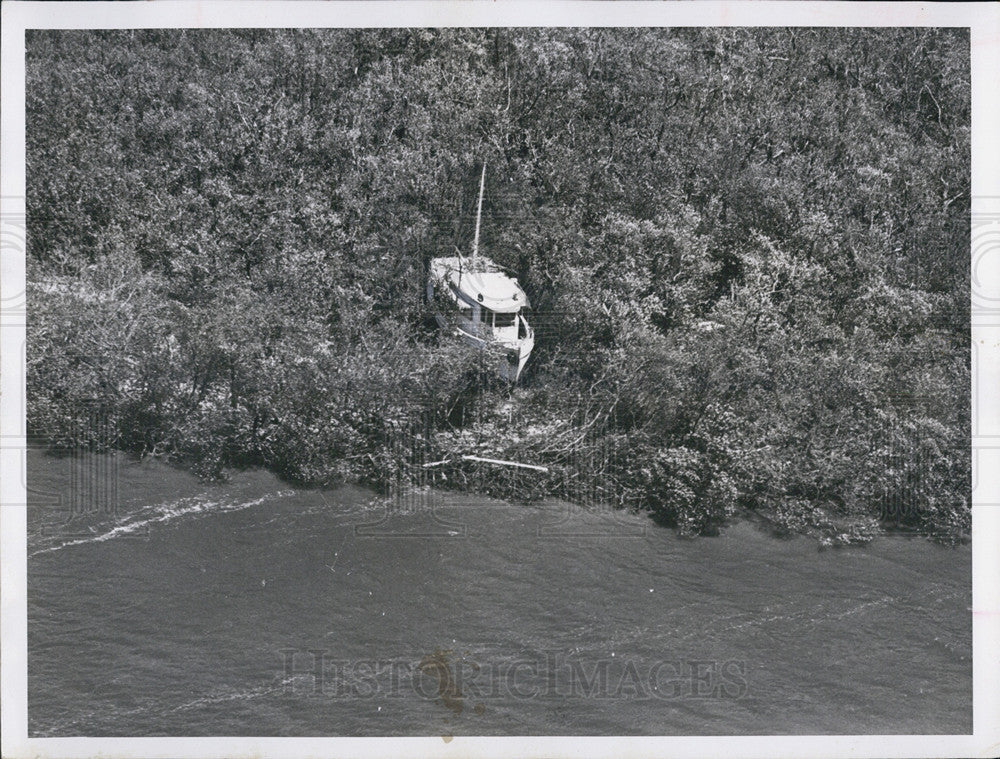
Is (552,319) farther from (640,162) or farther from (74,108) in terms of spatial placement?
(74,108)

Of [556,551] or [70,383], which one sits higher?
[70,383]

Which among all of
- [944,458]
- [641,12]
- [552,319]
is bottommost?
[944,458]

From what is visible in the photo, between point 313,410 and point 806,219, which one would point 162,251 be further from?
point 806,219

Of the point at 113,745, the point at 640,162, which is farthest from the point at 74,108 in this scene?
the point at 113,745
